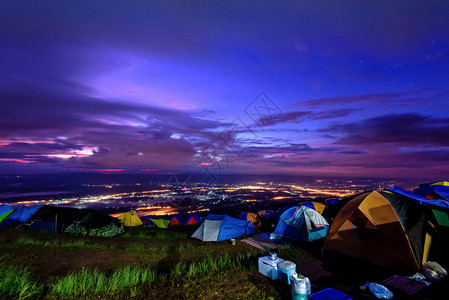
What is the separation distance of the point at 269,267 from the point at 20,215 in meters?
27.0

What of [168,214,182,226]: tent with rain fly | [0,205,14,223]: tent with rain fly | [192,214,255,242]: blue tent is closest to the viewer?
[192,214,255,242]: blue tent

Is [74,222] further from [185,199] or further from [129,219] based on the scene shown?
[185,199]

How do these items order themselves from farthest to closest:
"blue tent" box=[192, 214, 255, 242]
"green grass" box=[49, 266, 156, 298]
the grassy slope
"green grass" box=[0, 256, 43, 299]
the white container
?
"blue tent" box=[192, 214, 255, 242], the white container, the grassy slope, "green grass" box=[49, 266, 156, 298], "green grass" box=[0, 256, 43, 299]

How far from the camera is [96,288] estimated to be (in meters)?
5.72

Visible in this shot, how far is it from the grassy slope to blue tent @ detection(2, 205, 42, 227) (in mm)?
13162

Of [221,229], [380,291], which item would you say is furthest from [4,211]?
[380,291]

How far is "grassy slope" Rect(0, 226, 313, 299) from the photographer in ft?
18.4

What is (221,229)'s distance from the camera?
13.7 meters

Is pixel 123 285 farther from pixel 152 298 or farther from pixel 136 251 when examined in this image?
pixel 136 251

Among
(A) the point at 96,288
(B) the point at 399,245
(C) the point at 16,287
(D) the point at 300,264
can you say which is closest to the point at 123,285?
(A) the point at 96,288

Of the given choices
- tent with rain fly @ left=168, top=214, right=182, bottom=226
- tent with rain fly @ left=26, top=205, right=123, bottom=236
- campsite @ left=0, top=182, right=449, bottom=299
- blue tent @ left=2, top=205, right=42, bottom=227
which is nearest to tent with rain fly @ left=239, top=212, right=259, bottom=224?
campsite @ left=0, top=182, right=449, bottom=299

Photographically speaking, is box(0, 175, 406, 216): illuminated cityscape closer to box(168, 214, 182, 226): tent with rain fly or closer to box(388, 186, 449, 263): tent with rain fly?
box(168, 214, 182, 226): tent with rain fly

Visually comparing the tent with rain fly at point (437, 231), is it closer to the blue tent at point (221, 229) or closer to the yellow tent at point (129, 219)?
the blue tent at point (221, 229)

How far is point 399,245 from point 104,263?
12.0 m
